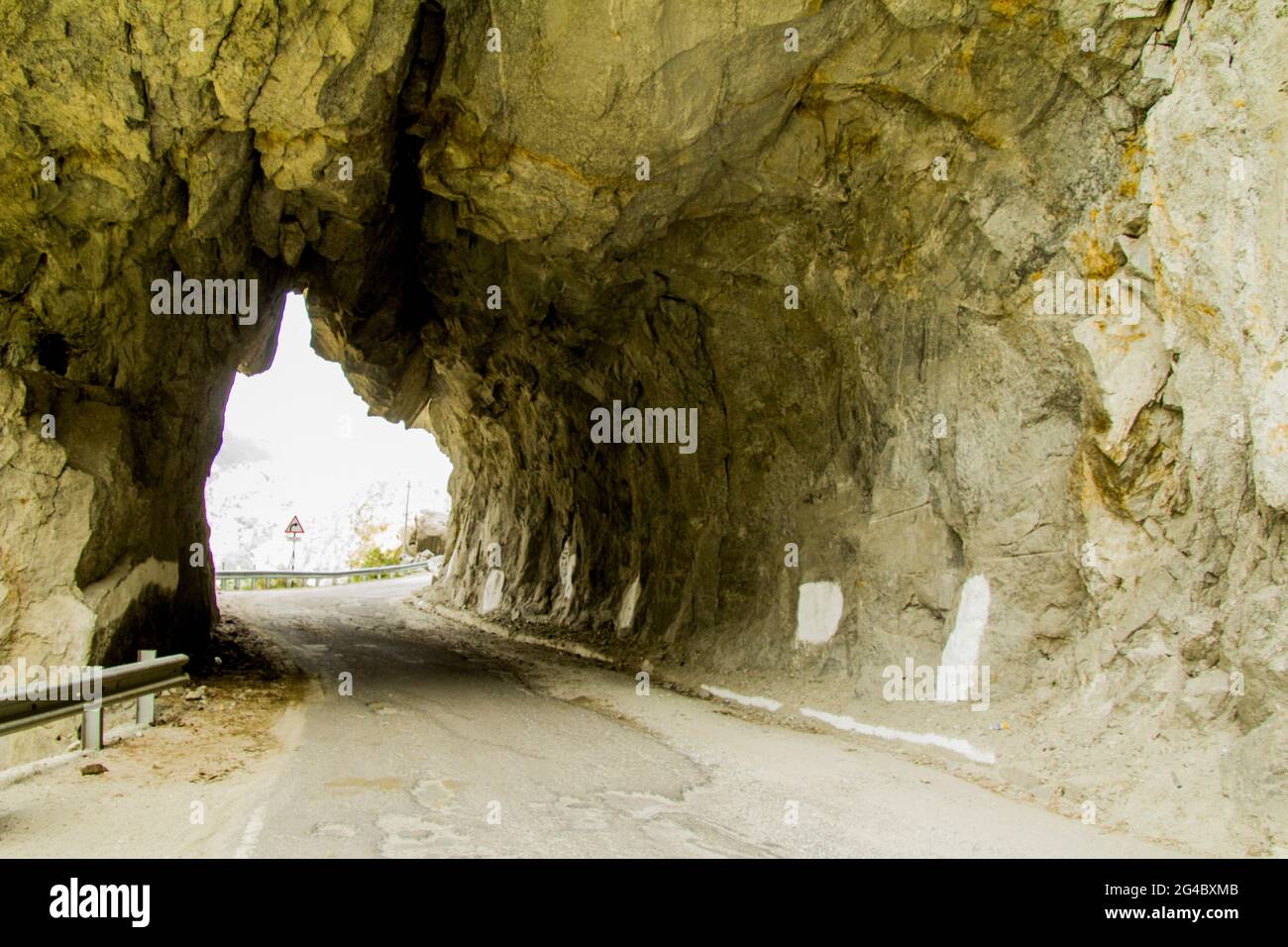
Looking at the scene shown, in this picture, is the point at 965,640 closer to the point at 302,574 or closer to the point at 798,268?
the point at 798,268

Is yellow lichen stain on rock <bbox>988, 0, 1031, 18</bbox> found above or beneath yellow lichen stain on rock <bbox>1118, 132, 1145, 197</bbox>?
above

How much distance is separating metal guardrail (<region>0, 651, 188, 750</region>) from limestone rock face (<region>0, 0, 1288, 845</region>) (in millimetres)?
1950

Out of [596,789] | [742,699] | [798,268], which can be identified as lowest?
[742,699]

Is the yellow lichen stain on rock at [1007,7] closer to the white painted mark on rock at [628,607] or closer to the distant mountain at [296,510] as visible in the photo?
the white painted mark on rock at [628,607]

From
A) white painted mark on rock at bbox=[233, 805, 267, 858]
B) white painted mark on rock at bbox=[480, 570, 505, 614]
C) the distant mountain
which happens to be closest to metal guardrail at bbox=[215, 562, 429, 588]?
white painted mark on rock at bbox=[480, 570, 505, 614]

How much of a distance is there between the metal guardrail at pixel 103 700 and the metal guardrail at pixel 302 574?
1928cm

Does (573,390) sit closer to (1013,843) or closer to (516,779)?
(516,779)

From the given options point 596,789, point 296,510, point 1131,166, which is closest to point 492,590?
point 596,789

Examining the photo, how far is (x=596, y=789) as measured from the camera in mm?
6430

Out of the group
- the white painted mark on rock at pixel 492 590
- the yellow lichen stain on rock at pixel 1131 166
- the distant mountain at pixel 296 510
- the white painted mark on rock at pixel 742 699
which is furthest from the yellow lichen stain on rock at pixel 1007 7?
the distant mountain at pixel 296 510

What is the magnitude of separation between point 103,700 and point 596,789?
4.00 metres

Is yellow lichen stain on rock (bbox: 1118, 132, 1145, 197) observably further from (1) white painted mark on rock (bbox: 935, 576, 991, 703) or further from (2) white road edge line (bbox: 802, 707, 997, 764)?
(2) white road edge line (bbox: 802, 707, 997, 764)

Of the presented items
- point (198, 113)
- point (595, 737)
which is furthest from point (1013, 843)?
point (198, 113)

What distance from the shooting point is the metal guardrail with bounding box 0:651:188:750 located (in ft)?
19.2
